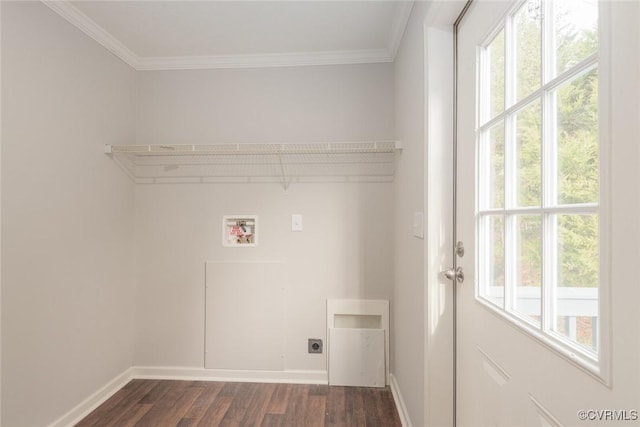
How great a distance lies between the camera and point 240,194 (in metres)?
2.35

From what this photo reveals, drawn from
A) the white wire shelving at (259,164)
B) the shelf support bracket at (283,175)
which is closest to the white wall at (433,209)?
the white wire shelving at (259,164)

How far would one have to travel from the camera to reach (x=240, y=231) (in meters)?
2.35

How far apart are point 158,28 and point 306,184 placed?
1.38 meters

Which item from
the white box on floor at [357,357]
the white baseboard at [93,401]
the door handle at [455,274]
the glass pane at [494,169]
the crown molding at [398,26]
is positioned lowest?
the white baseboard at [93,401]

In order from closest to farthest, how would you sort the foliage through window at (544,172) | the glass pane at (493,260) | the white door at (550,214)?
the white door at (550,214) < the foliage through window at (544,172) < the glass pane at (493,260)

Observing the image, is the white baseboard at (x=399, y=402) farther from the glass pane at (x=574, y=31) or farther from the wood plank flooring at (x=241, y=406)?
the glass pane at (x=574, y=31)

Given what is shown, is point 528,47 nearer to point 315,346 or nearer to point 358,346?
point 358,346

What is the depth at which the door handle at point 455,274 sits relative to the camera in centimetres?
124

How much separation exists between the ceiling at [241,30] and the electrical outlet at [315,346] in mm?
2043

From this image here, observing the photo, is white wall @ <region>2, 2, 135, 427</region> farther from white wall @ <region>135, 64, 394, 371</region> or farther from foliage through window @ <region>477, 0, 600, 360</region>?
foliage through window @ <region>477, 0, 600, 360</region>

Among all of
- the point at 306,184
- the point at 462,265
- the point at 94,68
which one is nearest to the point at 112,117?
the point at 94,68

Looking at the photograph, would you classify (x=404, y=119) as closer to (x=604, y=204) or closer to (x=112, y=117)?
(x=604, y=204)

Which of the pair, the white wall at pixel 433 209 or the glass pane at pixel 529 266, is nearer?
the glass pane at pixel 529 266

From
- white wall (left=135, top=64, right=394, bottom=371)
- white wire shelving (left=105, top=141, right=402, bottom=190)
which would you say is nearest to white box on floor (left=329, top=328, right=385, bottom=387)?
white wall (left=135, top=64, right=394, bottom=371)
